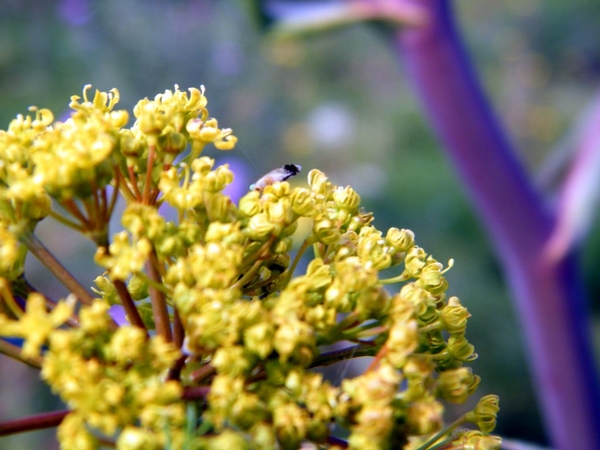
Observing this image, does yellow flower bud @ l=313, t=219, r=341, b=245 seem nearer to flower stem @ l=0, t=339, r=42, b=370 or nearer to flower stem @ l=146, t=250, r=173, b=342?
flower stem @ l=146, t=250, r=173, b=342

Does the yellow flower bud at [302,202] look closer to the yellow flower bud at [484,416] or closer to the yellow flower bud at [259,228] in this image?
the yellow flower bud at [259,228]

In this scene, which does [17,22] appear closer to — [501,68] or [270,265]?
[501,68]

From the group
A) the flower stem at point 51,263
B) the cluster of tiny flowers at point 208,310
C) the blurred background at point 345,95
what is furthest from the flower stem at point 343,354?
the blurred background at point 345,95

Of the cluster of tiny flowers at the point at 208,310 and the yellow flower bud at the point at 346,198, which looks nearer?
the cluster of tiny flowers at the point at 208,310

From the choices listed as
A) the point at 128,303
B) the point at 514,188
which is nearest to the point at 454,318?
the point at 128,303

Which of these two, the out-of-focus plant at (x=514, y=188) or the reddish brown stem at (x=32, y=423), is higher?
the out-of-focus plant at (x=514, y=188)

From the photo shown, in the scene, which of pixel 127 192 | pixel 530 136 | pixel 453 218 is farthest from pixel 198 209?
pixel 530 136

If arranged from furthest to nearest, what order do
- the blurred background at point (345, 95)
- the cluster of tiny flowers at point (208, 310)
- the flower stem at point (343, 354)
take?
the blurred background at point (345, 95)
the flower stem at point (343, 354)
the cluster of tiny flowers at point (208, 310)
